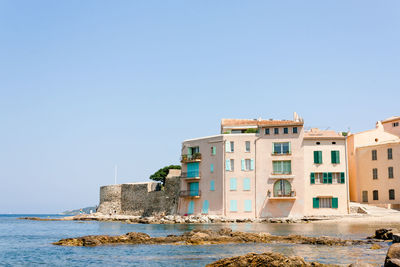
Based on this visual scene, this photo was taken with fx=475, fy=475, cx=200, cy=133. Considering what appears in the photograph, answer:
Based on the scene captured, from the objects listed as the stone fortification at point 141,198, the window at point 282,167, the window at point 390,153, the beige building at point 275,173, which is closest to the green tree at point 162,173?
the stone fortification at point 141,198

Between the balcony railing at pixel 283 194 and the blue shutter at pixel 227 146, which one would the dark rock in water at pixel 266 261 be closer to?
the balcony railing at pixel 283 194

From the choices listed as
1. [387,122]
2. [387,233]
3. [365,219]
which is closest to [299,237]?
[387,233]

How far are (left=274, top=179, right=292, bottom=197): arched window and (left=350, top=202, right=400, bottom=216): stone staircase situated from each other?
645 centimetres

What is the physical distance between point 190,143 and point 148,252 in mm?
31087

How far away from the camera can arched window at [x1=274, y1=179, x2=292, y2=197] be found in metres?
48.0

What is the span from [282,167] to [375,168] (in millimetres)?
10076

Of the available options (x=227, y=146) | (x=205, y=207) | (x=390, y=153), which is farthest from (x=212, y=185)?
(x=390, y=153)

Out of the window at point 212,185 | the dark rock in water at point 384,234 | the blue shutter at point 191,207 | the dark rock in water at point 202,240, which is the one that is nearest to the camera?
the dark rock in water at point 202,240

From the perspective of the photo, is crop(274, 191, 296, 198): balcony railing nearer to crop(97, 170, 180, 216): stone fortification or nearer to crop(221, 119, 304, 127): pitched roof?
crop(221, 119, 304, 127): pitched roof

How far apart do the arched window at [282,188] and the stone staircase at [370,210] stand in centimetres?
645

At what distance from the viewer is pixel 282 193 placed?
48.2 metres

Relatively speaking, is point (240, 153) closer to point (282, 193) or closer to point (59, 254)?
point (282, 193)

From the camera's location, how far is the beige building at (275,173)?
47531mm

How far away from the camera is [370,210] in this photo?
4622cm
